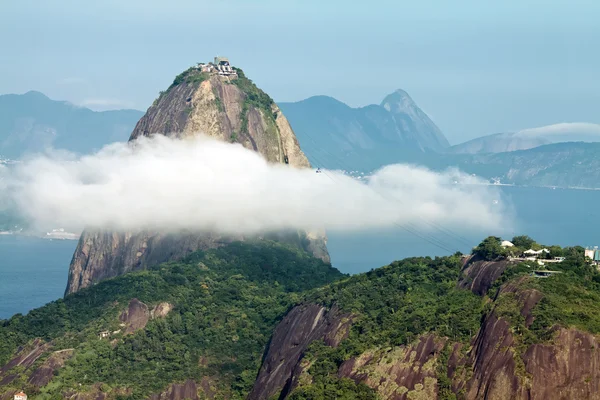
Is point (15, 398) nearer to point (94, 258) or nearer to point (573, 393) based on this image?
point (573, 393)

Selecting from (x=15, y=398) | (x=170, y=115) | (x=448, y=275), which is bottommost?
(x=15, y=398)

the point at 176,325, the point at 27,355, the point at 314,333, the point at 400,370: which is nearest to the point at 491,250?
the point at 400,370

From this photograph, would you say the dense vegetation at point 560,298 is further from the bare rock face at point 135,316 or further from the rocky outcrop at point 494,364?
the bare rock face at point 135,316

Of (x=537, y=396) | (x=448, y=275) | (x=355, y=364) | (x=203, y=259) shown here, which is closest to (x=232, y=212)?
(x=203, y=259)

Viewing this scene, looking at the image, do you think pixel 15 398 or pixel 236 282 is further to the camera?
pixel 236 282

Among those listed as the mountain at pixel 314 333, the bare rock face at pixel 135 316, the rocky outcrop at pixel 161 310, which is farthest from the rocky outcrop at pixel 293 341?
the bare rock face at pixel 135 316

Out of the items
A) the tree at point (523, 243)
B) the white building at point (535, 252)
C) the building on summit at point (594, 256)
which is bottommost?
the building on summit at point (594, 256)

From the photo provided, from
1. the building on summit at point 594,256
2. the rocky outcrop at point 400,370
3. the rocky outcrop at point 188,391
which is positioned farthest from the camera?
the rocky outcrop at point 188,391
